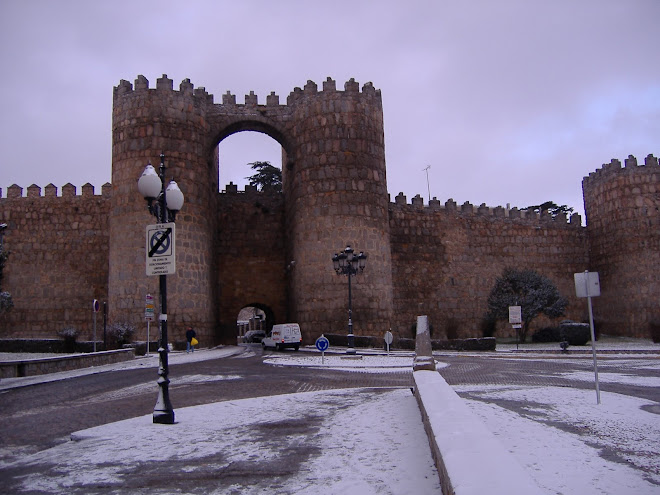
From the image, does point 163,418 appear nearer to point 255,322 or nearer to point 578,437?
point 578,437

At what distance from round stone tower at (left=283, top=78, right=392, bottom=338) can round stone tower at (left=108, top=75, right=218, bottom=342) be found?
4851 mm

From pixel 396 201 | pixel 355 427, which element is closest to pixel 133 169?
pixel 396 201

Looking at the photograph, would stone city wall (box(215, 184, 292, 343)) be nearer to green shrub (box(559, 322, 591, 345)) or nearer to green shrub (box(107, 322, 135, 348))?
green shrub (box(107, 322, 135, 348))

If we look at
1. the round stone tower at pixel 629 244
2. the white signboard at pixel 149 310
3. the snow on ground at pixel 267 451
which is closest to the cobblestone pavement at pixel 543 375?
the snow on ground at pixel 267 451

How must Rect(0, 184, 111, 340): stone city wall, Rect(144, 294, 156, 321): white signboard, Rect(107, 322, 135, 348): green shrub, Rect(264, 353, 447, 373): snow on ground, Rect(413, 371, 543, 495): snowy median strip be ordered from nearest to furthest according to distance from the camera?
1. Rect(413, 371, 543, 495): snowy median strip
2. Rect(264, 353, 447, 373): snow on ground
3. Rect(144, 294, 156, 321): white signboard
4. Rect(107, 322, 135, 348): green shrub
5. Rect(0, 184, 111, 340): stone city wall

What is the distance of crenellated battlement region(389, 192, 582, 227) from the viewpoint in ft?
119

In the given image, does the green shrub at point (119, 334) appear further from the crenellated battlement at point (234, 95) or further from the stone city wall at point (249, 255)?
the crenellated battlement at point (234, 95)

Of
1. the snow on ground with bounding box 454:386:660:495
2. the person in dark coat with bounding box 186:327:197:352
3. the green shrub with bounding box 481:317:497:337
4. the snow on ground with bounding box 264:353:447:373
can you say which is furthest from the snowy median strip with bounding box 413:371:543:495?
the green shrub with bounding box 481:317:497:337

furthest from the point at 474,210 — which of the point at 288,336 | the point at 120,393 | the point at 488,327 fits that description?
the point at 120,393

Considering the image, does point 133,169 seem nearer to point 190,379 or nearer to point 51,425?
point 190,379

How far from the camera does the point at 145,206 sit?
2867cm

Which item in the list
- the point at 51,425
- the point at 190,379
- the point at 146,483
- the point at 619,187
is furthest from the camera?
the point at 619,187

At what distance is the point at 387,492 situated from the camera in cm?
466

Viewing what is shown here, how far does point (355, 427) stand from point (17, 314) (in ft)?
98.5
